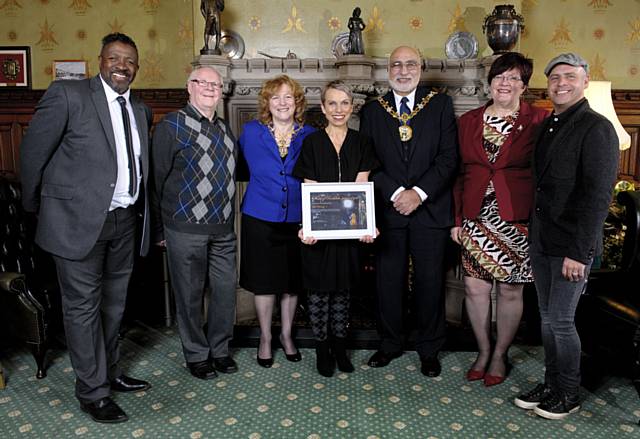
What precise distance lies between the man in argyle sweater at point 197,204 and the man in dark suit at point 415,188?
2.47ft

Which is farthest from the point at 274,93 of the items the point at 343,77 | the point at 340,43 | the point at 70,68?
the point at 70,68

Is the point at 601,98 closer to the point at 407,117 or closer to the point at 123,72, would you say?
the point at 407,117

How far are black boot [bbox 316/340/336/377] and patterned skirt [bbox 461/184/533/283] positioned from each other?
87 cm

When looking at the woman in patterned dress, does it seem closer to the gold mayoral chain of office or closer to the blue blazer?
the gold mayoral chain of office

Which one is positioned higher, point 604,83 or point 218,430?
point 604,83

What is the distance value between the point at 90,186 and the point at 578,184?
6.22 feet

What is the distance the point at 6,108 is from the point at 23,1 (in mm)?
848

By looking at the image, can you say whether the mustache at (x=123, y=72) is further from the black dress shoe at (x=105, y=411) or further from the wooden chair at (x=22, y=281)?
the black dress shoe at (x=105, y=411)

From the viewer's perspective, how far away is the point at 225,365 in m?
2.90

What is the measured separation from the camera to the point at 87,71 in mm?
4473

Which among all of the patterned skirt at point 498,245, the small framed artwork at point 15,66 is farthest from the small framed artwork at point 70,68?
the patterned skirt at point 498,245

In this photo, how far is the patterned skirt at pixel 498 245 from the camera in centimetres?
260

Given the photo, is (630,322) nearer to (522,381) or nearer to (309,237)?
(522,381)

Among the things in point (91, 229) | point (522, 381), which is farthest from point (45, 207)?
point (522, 381)
